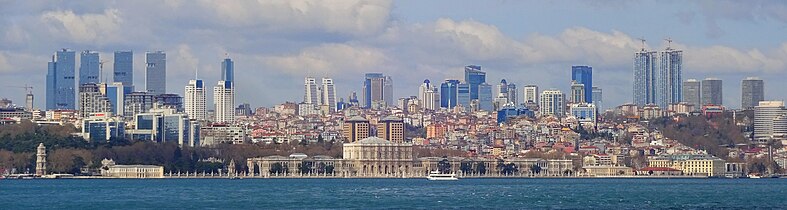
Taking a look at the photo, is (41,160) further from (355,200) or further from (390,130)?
(390,130)

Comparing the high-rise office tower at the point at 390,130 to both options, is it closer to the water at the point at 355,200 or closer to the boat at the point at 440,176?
the boat at the point at 440,176

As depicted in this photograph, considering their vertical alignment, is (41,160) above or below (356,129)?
below

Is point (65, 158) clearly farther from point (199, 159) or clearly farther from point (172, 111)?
point (172, 111)

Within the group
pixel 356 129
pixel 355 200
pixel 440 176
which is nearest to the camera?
pixel 355 200

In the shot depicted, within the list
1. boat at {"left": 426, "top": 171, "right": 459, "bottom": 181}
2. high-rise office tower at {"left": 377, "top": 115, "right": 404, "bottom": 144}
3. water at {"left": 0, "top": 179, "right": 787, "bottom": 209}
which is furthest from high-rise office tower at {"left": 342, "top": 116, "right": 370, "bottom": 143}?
water at {"left": 0, "top": 179, "right": 787, "bottom": 209}

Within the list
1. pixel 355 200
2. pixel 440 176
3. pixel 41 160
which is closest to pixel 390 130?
pixel 440 176

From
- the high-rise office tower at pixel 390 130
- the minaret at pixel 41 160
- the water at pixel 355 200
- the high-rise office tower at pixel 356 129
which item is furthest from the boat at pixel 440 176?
the water at pixel 355 200

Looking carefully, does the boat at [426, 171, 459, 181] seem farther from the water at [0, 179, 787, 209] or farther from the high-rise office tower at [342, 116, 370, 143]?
the water at [0, 179, 787, 209]

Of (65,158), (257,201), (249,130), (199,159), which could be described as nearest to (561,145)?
(249,130)
